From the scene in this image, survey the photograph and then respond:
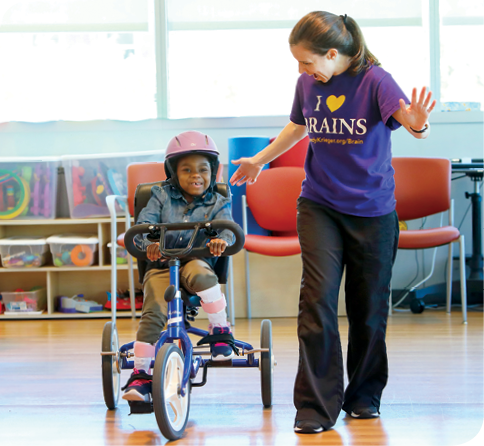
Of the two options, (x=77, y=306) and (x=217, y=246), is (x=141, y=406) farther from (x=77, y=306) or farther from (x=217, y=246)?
(x=77, y=306)

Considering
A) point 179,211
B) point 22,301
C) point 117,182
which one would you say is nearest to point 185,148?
point 179,211

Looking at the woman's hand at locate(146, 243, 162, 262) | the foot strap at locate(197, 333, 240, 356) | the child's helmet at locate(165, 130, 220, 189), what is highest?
the child's helmet at locate(165, 130, 220, 189)

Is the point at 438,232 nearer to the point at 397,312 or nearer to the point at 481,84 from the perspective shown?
the point at 397,312

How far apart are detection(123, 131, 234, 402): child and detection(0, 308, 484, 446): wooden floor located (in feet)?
0.69

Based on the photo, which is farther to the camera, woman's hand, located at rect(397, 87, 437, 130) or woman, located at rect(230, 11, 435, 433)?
woman, located at rect(230, 11, 435, 433)

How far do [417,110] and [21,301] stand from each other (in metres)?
3.36

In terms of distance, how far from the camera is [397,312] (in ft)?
13.1

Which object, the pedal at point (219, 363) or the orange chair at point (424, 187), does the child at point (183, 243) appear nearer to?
the pedal at point (219, 363)

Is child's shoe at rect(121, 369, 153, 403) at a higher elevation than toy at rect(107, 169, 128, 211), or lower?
lower

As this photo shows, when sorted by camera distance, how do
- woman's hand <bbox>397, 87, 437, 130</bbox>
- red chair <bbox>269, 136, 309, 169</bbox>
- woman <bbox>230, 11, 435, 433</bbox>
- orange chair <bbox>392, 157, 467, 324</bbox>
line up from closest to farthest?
woman's hand <bbox>397, 87, 437, 130</bbox>
woman <bbox>230, 11, 435, 433</bbox>
orange chair <bbox>392, 157, 467, 324</bbox>
red chair <bbox>269, 136, 309, 169</bbox>

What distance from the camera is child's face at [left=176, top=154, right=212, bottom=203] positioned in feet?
7.02

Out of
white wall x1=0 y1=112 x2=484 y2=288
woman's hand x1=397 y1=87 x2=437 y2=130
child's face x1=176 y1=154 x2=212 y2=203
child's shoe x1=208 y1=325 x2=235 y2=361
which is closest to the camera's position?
woman's hand x1=397 y1=87 x2=437 y2=130

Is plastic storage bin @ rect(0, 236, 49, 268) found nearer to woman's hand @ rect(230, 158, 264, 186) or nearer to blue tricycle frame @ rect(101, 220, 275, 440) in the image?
blue tricycle frame @ rect(101, 220, 275, 440)

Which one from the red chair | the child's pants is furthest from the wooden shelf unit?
the child's pants
